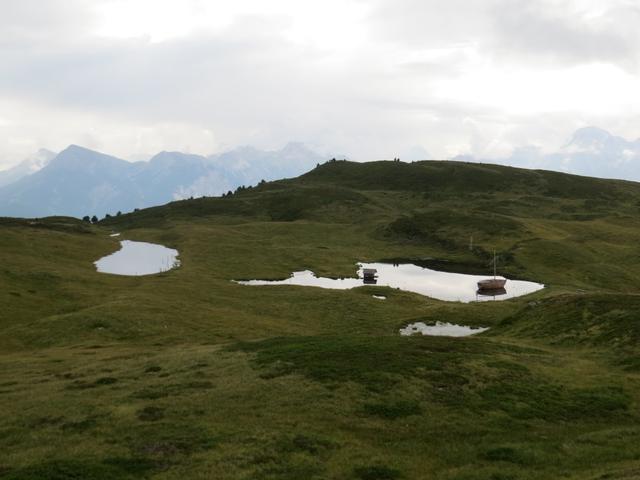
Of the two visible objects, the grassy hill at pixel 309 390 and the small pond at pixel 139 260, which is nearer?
the grassy hill at pixel 309 390

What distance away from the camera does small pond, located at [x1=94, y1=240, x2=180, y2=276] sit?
119875 millimetres

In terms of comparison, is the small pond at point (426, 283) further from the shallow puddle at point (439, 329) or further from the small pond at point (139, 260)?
the shallow puddle at point (439, 329)

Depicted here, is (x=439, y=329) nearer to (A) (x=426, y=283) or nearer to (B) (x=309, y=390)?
(B) (x=309, y=390)

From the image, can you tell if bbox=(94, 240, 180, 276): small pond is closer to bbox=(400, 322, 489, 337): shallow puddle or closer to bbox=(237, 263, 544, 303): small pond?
bbox=(237, 263, 544, 303): small pond

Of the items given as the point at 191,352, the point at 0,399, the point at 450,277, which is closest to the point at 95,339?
the point at 191,352

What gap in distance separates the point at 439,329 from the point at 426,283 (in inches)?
1951

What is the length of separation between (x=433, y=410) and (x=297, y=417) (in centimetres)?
780

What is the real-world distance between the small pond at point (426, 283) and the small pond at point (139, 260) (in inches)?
961

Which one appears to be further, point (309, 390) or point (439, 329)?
point (439, 329)

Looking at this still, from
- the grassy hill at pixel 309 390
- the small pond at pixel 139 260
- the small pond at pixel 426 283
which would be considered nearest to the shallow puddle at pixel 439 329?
the grassy hill at pixel 309 390

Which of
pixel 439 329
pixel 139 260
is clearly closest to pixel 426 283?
pixel 439 329

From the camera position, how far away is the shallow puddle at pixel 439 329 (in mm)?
68744

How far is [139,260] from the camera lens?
13762 centimetres

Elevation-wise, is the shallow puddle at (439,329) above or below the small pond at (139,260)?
below
